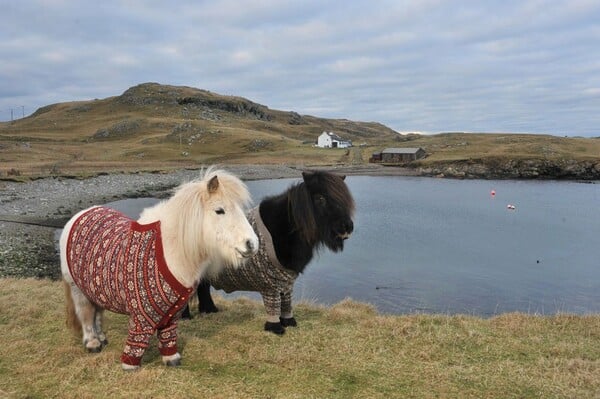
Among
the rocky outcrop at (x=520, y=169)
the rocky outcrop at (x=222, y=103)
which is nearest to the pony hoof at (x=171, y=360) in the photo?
the rocky outcrop at (x=520, y=169)

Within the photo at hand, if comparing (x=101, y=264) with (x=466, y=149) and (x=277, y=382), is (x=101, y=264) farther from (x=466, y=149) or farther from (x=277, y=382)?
(x=466, y=149)

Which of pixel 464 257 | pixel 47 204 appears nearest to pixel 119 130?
pixel 47 204

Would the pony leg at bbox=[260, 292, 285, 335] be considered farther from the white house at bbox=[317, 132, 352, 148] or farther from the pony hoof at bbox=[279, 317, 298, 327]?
the white house at bbox=[317, 132, 352, 148]

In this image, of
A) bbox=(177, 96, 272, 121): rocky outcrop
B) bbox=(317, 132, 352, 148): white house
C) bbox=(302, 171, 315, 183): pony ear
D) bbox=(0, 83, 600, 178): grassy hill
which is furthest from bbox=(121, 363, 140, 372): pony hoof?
bbox=(177, 96, 272, 121): rocky outcrop

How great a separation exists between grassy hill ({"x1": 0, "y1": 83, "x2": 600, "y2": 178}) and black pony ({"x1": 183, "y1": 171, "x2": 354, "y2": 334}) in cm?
4292

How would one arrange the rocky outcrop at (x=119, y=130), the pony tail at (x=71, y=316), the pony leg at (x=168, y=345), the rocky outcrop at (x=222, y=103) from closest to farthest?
the pony leg at (x=168, y=345), the pony tail at (x=71, y=316), the rocky outcrop at (x=119, y=130), the rocky outcrop at (x=222, y=103)

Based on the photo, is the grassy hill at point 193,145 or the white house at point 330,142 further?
the white house at point 330,142

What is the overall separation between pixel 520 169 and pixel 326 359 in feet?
226

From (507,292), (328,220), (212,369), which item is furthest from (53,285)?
(507,292)

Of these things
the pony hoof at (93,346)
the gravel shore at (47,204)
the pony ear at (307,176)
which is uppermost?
the pony ear at (307,176)

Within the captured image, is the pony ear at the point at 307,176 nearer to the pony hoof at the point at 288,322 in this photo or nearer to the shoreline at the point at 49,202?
the shoreline at the point at 49,202

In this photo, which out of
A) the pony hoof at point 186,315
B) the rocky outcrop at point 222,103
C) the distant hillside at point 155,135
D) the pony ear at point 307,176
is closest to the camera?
the pony ear at point 307,176

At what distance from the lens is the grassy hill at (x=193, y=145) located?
65375 mm

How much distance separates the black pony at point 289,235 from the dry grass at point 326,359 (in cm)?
54
